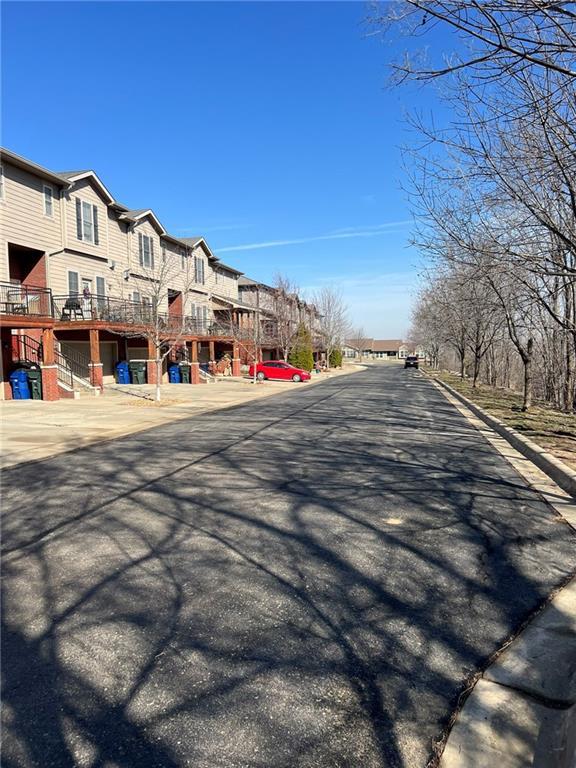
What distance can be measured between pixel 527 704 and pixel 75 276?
26.6 metres

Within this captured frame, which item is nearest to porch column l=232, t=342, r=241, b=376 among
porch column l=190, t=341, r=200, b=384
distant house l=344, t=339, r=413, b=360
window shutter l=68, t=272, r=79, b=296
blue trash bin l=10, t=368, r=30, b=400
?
porch column l=190, t=341, r=200, b=384

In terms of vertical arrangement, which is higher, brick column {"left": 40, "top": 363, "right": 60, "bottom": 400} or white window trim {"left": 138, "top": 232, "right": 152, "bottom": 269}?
white window trim {"left": 138, "top": 232, "right": 152, "bottom": 269}

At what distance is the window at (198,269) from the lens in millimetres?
38916

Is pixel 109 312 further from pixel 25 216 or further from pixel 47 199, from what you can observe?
pixel 47 199

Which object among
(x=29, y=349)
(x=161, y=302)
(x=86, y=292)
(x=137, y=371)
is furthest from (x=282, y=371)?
(x=29, y=349)

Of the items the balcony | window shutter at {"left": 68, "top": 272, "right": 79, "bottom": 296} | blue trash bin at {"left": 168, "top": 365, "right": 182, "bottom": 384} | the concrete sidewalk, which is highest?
window shutter at {"left": 68, "top": 272, "right": 79, "bottom": 296}

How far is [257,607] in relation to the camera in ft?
12.2

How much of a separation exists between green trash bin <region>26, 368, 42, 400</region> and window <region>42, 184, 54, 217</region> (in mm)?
7755

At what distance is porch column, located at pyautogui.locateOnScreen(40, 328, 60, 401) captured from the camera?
19.9 meters

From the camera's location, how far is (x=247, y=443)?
10812mm

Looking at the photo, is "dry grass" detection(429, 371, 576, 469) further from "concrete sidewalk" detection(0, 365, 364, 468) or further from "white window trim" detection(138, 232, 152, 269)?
"white window trim" detection(138, 232, 152, 269)

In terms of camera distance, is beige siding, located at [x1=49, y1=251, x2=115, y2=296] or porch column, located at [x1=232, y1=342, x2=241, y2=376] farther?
porch column, located at [x1=232, y1=342, x2=241, y2=376]

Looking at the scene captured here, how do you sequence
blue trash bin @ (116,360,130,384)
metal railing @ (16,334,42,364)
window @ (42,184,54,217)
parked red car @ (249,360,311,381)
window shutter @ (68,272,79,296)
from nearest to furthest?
metal railing @ (16,334,42,364), window @ (42,184,54,217), window shutter @ (68,272,79,296), blue trash bin @ (116,360,130,384), parked red car @ (249,360,311,381)

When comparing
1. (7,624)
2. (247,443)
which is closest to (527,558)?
(7,624)
